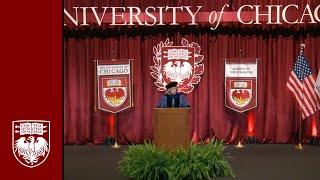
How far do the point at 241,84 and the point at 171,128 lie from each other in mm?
3254

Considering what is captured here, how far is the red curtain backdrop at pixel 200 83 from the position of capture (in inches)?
377

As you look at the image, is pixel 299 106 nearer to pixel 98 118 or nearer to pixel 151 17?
pixel 151 17

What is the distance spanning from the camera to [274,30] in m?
9.55

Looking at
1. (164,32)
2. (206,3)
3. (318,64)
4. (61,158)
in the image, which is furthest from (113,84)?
(61,158)

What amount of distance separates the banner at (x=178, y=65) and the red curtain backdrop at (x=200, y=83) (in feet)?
0.37

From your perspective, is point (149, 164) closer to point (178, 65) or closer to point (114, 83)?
point (114, 83)

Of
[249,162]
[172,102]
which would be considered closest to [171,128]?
[172,102]

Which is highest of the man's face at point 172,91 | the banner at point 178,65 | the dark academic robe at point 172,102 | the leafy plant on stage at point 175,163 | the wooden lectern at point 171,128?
the banner at point 178,65

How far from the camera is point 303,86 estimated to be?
9.05m

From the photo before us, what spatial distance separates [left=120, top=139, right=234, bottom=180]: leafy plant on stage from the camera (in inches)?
229

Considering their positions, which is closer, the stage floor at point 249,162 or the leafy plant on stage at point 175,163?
the leafy plant on stage at point 175,163

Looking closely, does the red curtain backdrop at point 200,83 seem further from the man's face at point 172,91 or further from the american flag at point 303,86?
the man's face at point 172,91

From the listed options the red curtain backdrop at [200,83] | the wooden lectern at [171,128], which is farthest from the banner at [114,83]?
the wooden lectern at [171,128]

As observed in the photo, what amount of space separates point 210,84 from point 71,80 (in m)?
2.70
